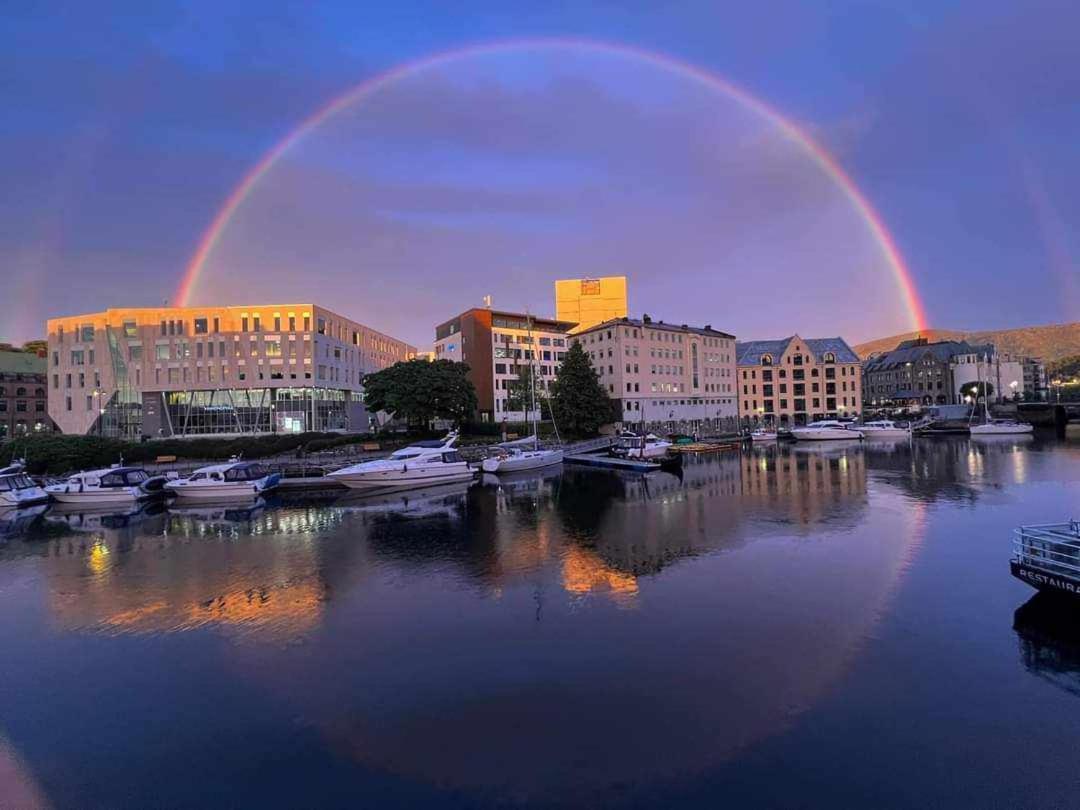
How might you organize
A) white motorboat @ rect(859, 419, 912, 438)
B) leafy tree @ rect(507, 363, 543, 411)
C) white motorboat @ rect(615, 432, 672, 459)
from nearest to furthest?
white motorboat @ rect(615, 432, 672, 459) < leafy tree @ rect(507, 363, 543, 411) < white motorboat @ rect(859, 419, 912, 438)

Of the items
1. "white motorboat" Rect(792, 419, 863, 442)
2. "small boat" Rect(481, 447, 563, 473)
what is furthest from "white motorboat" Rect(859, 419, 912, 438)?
"small boat" Rect(481, 447, 563, 473)

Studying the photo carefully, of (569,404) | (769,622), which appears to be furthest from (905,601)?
(569,404)

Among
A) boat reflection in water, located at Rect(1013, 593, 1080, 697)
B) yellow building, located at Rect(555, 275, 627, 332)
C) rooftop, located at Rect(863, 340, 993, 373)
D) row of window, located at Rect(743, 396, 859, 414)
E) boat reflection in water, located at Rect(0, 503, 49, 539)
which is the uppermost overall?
yellow building, located at Rect(555, 275, 627, 332)

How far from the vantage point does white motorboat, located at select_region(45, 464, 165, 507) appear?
48469 mm

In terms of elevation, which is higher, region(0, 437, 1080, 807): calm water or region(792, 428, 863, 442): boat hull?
region(792, 428, 863, 442): boat hull

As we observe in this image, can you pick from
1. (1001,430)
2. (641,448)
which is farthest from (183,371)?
(1001,430)

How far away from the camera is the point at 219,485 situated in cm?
4891

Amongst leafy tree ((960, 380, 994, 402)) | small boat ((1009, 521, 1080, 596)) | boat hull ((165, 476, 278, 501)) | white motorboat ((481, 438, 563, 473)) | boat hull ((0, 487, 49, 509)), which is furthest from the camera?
leafy tree ((960, 380, 994, 402))

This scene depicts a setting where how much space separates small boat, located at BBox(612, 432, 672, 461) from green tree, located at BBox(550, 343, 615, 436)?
43.2 feet

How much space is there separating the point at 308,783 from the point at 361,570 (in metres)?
15.4

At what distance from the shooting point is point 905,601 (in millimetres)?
19641

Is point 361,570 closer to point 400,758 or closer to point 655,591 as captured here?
point 655,591

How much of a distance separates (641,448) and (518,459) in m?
16.9

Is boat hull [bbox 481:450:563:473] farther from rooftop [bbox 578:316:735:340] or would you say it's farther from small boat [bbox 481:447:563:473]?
rooftop [bbox 578:316:735:340]
